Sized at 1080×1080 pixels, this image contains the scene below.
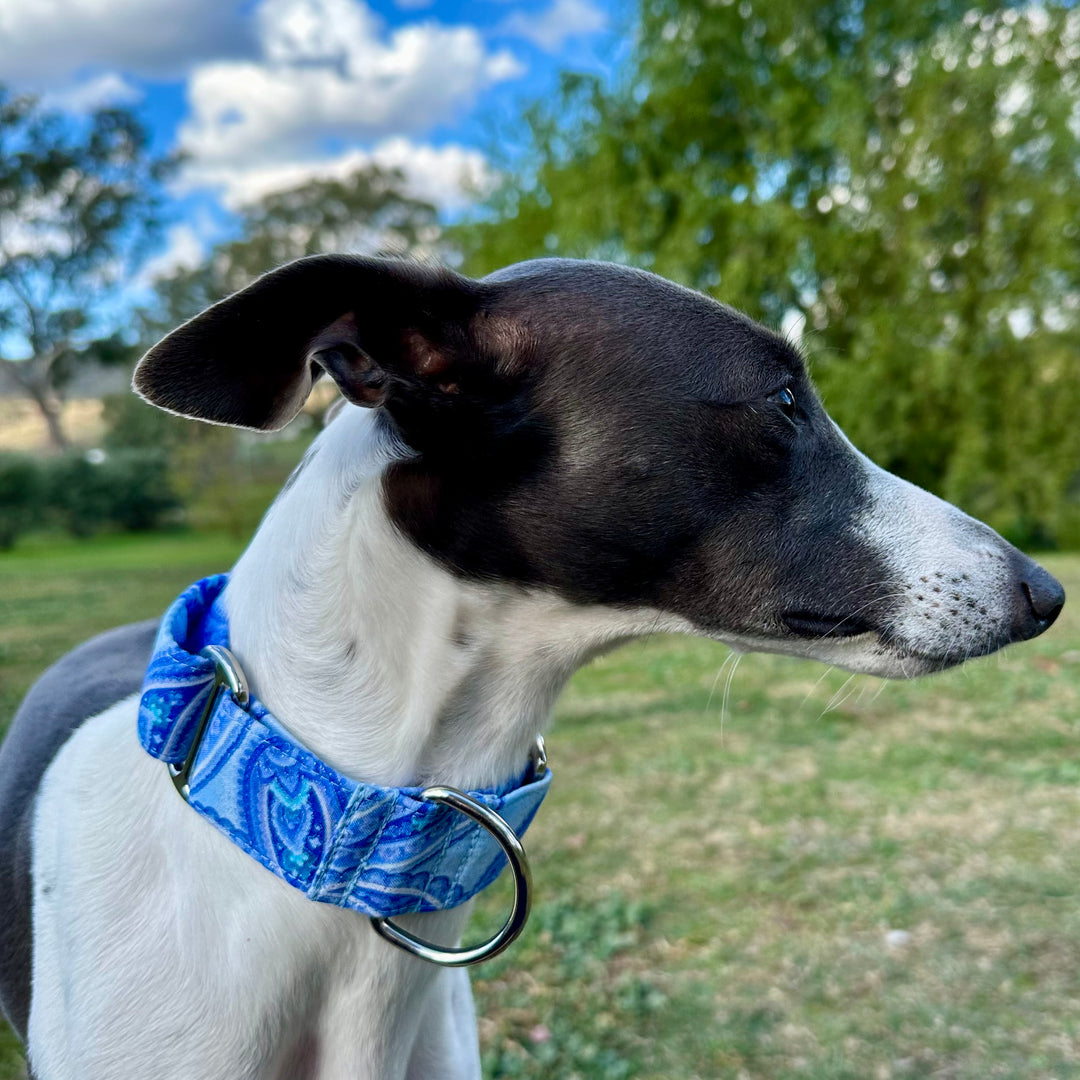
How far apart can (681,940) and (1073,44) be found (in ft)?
52.3

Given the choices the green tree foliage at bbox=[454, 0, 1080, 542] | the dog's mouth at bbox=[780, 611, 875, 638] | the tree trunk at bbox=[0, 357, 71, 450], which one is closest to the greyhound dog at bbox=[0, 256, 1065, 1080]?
the dog's mouth at bbox=[780, 611, 875, 638]

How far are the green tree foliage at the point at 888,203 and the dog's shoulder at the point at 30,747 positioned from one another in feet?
40.9

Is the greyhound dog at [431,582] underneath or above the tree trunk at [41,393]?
above

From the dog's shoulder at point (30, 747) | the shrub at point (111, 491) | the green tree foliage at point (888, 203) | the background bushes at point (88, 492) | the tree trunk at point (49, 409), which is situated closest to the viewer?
the dog's shoulder at point (30, 747)

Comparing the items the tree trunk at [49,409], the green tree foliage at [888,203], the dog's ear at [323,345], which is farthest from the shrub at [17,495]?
the dog's ear at [323,345]

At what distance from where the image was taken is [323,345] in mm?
1483

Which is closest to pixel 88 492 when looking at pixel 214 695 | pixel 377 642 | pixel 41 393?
pixel 41 393

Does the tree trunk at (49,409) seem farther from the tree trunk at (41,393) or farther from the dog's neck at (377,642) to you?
the dog's neck at (377,642)

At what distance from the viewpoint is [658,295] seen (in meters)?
1.78

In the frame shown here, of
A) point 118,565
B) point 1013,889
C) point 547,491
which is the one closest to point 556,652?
point 547,491

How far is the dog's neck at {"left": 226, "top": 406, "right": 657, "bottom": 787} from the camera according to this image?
152 cm

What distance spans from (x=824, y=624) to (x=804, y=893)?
2591 millimetres

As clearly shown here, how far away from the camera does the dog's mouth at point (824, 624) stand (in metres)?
1.77

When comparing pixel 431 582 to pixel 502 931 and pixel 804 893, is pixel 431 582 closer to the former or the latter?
pixel 502 931
